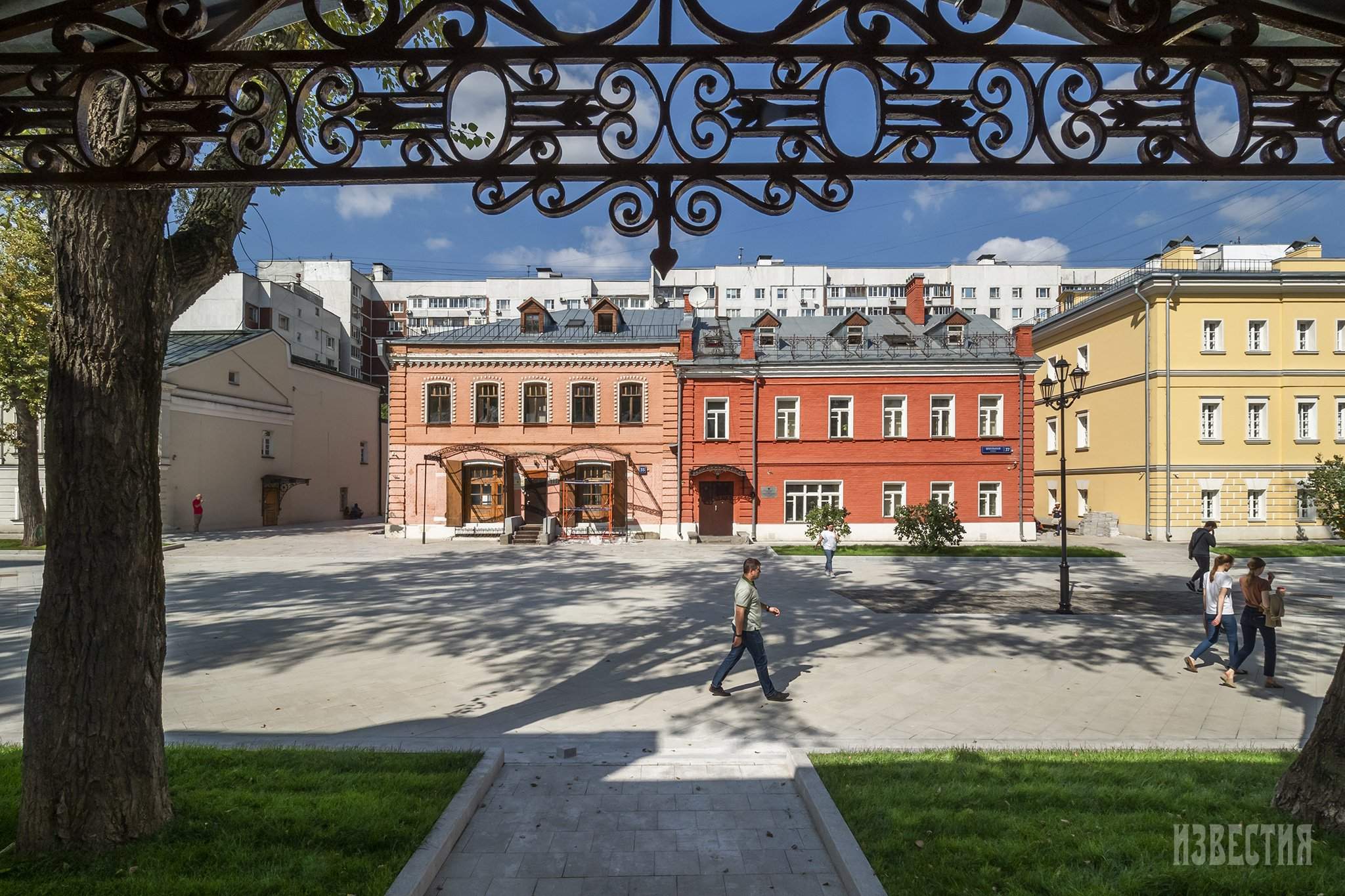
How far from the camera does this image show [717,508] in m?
27.6

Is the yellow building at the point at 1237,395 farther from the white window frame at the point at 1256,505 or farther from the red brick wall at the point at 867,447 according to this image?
the red brick wall at the point at 867,447

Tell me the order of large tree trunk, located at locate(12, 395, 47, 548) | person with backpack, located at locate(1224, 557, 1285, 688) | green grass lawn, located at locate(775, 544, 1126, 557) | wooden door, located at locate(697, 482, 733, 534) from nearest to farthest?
person with backpack, located at locate(1224, 557, 1285, 688) → large tree trunk, located at locate(12, 395, 47, 548) → green grass lawn, located at locate(775, 544, 1126, 557) → wooden door, located at locate(697, 482, 733, 534)

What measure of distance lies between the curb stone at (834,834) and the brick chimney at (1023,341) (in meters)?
26.0

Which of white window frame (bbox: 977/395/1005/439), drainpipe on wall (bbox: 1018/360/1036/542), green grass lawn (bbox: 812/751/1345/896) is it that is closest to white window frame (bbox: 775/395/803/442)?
white window frame (bbox: 977/395/1005/439)

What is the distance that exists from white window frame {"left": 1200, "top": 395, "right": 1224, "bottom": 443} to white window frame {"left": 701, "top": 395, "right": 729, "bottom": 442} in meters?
18.8

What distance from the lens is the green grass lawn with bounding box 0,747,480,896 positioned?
369 centimetres

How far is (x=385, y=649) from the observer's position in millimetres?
9906

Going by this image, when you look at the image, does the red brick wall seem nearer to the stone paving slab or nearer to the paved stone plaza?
the paved stone plaza

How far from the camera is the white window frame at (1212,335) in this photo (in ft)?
89.9

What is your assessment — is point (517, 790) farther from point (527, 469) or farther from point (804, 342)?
point (804, 342)

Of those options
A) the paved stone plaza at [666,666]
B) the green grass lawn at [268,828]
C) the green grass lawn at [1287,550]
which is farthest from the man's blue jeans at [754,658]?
the green grass lawn at [1287,550]

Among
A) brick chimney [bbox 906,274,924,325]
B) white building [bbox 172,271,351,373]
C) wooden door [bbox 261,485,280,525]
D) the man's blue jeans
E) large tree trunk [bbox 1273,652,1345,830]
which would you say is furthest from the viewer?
white building [bbox 172,271,351,373]

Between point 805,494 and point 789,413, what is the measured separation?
334 cm

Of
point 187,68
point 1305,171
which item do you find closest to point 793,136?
point 1305,171
